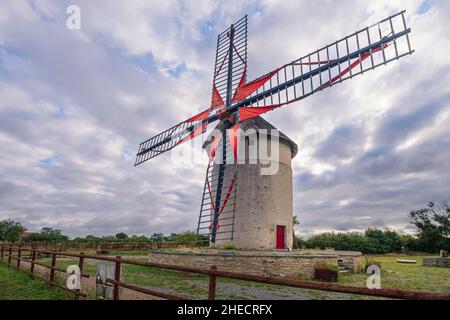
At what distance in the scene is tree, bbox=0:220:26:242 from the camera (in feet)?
161

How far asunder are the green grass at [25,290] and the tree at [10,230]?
153ft

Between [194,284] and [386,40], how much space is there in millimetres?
11769

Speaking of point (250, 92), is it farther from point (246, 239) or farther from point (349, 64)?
point (246, 239)

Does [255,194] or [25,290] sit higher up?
[255,194]

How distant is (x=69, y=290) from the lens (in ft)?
22.5

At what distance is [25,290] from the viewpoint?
26.3 feet

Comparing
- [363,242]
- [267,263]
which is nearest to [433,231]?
[363,242]

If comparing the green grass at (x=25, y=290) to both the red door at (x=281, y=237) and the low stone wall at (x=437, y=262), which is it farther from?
the low stone wall at (x=437, y=262)

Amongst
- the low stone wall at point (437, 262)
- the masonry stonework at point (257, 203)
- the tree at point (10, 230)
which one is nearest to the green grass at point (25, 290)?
the masonry stonework at point (257, 203)

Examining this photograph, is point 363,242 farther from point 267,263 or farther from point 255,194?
point 267,263

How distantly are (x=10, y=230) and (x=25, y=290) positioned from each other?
52527 mm

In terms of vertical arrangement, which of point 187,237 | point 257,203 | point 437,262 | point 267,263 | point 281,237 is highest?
point 257,203

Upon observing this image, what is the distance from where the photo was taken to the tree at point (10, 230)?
49.2m
